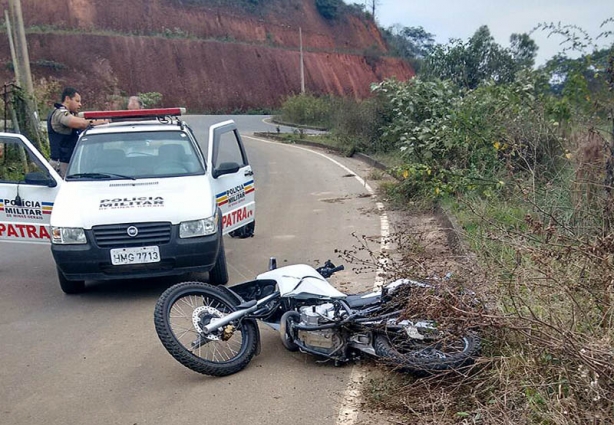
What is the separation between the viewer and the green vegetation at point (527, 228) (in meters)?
3.52

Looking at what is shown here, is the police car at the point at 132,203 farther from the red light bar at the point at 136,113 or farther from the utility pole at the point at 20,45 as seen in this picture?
the utility pole at the point at 20,45

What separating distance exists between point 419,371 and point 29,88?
13.1 metres

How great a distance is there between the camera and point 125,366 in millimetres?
4980

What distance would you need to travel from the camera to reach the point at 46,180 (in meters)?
7.25

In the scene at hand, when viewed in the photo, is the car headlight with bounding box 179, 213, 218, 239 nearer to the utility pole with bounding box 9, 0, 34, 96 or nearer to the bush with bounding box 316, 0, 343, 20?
the utility pole with bounding box 9, 0, 34, 96

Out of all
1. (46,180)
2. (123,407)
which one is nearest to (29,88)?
(46,180)

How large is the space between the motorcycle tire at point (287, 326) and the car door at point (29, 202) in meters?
3.70

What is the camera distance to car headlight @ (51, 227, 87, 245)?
6301 mm

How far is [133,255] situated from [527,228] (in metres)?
4.11

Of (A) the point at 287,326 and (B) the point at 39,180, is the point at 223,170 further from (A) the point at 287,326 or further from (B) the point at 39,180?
(A) the point at 287,326

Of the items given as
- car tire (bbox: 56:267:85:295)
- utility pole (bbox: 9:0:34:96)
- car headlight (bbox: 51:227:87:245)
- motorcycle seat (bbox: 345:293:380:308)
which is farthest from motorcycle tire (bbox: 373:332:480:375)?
utility pole (bbox: 9:0:34:96)

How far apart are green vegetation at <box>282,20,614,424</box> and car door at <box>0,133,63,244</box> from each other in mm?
4425

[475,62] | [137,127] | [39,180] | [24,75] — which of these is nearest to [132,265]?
[39,180]

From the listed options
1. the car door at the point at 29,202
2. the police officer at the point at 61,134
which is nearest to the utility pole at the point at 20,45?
the police officer at the point at 61,134
